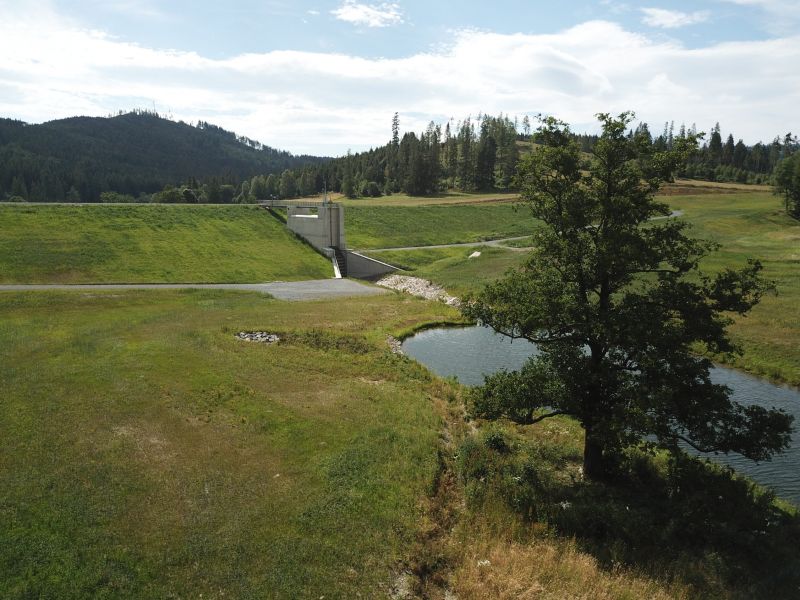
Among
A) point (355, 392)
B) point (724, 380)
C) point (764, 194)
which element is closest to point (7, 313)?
point (355, 392)

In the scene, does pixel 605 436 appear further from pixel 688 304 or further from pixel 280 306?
pixel 280 306

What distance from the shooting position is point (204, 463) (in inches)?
740

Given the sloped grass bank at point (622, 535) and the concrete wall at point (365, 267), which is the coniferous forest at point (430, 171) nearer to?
the concrete wall at point (365, 267)

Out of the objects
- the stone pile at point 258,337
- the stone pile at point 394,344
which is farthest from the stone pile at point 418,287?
the stone pile at point 258,337

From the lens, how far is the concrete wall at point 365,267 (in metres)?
69.3

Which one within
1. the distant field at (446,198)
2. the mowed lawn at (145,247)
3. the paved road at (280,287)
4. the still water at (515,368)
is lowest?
the still water at (515,368)

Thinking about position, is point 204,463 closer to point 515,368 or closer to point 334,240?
point 515,368

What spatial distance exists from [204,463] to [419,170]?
424ft

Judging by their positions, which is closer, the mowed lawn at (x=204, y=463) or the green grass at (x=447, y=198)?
the mowed lawn at (x=204, y=463)

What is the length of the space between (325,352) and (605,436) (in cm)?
2145

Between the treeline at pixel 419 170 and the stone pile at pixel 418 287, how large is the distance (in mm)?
74660

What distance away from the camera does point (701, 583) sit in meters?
13.5

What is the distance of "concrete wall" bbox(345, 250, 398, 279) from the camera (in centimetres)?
6931

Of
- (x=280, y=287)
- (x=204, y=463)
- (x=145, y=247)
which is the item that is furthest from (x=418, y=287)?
(x=204, y=463)
